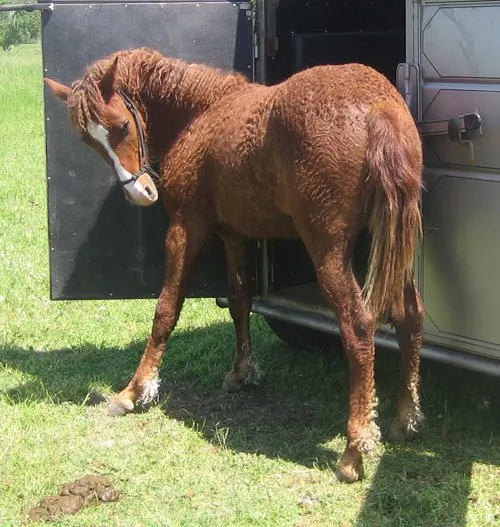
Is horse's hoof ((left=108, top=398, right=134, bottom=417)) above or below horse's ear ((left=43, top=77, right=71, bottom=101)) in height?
→ below

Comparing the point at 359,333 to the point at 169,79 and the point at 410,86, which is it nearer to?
the point at 410,86

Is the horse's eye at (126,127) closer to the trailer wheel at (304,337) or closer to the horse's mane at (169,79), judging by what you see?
the horse's mane at (169,79)

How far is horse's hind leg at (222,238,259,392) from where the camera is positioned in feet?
16.5

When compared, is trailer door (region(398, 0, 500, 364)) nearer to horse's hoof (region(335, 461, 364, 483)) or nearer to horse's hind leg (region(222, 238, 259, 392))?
horse's hoof (region(335, 461, 364, 483))

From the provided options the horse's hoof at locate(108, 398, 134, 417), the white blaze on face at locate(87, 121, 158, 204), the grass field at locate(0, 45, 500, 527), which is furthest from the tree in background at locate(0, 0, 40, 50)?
the horse's hoof at locate(108, 398, 134, 417)

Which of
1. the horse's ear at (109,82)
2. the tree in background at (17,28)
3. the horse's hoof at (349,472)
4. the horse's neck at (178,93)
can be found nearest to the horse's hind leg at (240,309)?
the horse's neck at (178,93)

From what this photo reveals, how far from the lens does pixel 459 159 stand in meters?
4.02

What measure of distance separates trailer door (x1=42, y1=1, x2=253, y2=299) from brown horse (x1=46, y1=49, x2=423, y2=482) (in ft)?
0.78

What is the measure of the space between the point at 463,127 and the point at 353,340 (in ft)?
3.39

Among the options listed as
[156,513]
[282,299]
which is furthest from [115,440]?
[282,299]

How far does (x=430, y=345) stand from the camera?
4.37 m

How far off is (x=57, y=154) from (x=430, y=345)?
2297 mm

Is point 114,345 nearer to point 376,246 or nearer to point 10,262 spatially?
point 10,262

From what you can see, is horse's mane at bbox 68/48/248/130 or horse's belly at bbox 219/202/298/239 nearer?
horse's belly at bbox 219/202/298/239
